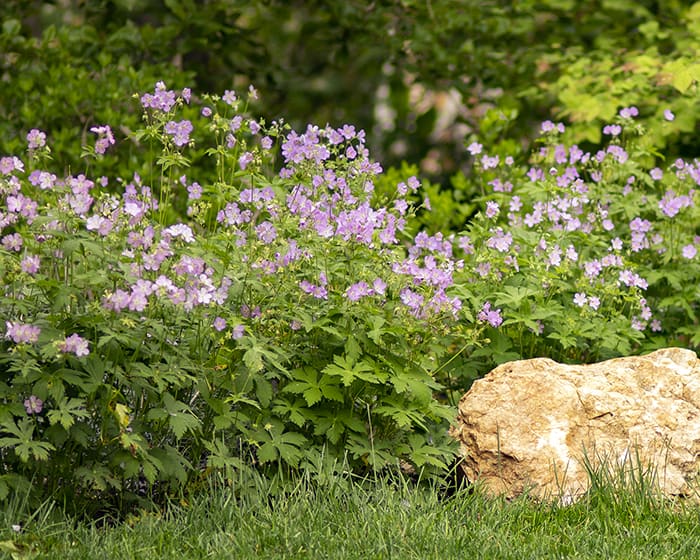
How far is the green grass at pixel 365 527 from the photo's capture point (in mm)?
3494

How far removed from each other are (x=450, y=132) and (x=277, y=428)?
546 cm

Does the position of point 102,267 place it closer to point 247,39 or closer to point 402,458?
point 402,458

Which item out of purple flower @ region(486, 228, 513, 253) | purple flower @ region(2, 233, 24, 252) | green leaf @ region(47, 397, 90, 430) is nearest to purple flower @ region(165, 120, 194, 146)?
purple flower @ region(2, 233, 24, 252)

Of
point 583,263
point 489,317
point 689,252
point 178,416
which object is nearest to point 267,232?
point 178,416

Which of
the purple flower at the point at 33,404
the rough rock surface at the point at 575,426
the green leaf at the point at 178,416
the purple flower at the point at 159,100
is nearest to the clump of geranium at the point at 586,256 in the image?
the rough rock surface at the point at 575,426

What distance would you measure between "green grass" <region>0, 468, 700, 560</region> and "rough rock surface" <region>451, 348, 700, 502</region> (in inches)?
6.1

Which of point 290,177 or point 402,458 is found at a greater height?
point 290,177

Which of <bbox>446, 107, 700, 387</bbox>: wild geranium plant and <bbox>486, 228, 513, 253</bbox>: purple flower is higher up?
<bbox>486, 228, 513, 253</bbox>: purple flower

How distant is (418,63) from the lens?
26.1 ft

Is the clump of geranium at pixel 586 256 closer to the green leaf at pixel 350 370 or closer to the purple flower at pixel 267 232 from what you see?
the green leaf at pixel 350 370

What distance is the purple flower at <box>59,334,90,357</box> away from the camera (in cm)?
342

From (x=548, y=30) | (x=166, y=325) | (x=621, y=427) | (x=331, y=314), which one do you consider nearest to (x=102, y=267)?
(x=166, y=325)

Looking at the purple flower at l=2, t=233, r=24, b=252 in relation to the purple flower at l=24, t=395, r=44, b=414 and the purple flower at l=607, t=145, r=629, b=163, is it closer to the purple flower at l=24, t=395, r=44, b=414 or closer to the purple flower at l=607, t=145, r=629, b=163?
the purple flower at l=24, t=395, r=44, b=414

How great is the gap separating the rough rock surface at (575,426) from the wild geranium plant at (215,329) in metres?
0.18
